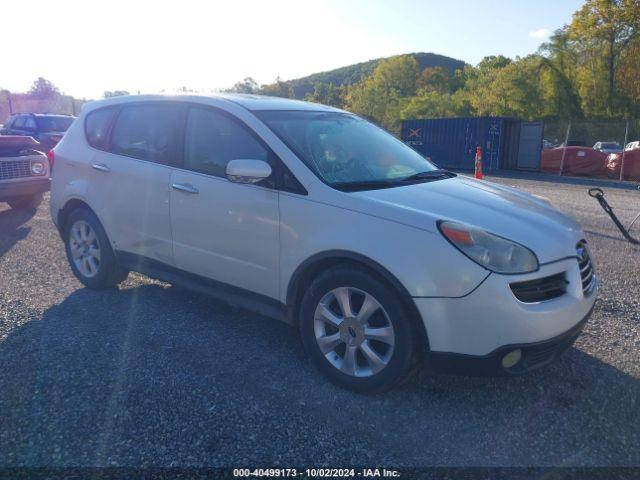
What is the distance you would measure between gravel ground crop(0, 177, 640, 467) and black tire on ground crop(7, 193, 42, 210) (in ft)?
17.5

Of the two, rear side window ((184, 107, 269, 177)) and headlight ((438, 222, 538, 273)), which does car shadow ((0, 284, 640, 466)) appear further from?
rear side window ((184, 107, 269, 177))

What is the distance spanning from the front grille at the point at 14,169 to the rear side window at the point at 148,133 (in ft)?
15.4

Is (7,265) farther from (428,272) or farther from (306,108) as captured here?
(428,272)

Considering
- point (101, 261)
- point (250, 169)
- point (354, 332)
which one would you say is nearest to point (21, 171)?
point (101, 261)

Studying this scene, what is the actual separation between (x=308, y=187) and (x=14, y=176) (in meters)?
7.02

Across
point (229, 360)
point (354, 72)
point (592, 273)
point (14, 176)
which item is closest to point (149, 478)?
point (229, 360)

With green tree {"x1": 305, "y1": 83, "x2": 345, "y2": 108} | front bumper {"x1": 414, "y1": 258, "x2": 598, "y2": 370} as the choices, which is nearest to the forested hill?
green tree {"x1": 305, "y1": 83, "x2": 345, "y2": 108}

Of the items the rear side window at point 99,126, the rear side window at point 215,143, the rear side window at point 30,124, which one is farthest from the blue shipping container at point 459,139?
the rear side window at point 215,143

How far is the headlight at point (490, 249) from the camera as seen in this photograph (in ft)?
9.24

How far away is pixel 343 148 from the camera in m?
3.91

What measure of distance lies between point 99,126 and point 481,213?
3.57m

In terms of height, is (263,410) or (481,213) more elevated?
(481,213)

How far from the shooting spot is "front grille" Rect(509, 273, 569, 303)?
110 inches

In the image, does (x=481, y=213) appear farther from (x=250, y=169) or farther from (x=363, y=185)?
(x=250, y=169)
